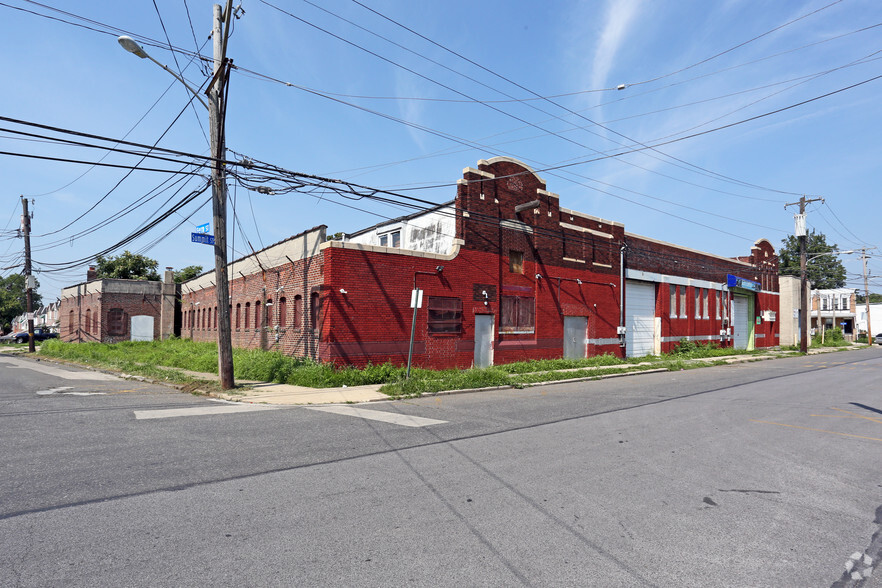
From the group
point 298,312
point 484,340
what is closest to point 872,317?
point 484,340

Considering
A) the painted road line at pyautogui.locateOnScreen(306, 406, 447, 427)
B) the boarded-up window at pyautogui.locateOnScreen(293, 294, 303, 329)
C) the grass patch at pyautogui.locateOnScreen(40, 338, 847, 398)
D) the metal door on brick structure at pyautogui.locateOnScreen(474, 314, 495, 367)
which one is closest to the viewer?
the painted road line at pyautogui.locateOnScreen(306, 406, 447, 427)

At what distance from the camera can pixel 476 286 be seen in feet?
69.2

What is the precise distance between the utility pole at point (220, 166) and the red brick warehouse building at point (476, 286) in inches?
131

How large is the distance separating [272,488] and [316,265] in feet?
43.1

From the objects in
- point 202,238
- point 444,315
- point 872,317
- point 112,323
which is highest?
A: point 202,238

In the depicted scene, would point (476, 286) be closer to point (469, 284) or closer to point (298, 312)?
point (469, 284)

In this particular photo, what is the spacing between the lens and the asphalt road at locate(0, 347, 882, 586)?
3.91 metres

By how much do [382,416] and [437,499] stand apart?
5.54 m

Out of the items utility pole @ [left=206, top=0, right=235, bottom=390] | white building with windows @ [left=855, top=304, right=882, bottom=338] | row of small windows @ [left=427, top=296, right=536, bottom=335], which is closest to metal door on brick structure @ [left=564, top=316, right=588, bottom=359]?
row of small windows @ [left=427, top=296, right=536, bottom=335]

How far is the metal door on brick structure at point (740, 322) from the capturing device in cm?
3972

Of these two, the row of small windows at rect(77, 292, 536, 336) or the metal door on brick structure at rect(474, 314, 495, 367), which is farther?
the metal door on brick structure at rect(474, 314, 495, 367)

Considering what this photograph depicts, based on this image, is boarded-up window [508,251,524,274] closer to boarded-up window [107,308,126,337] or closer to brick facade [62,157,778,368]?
brick facade [62,157,778,368]

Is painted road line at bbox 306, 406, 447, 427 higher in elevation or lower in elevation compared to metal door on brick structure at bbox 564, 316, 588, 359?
lower

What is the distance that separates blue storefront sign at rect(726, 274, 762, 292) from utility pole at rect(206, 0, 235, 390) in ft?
115
